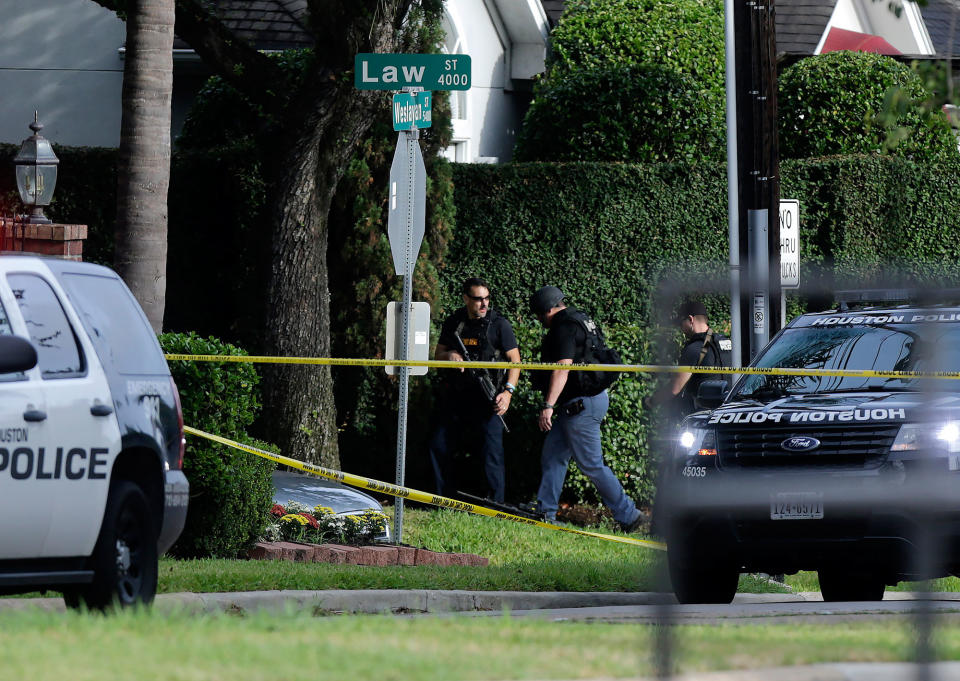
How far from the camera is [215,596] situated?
28.0 ft

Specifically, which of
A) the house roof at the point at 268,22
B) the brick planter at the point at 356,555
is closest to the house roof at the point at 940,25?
the house roof at the point at 268,22

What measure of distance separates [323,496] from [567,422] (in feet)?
8.07

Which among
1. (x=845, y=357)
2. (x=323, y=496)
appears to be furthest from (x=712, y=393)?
(x=323, y=496)

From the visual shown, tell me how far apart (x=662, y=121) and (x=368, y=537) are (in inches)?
367

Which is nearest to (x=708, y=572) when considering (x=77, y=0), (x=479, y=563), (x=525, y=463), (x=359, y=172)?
(x=479, y=563)

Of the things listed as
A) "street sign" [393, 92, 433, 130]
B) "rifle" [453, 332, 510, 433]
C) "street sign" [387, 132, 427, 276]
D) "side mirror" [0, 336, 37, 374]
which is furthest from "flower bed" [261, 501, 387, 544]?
"side mirror" [0, 336, 37, 374]

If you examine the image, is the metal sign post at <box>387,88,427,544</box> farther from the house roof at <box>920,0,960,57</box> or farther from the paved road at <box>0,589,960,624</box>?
the house roof at <box>920,0,960,57</box>

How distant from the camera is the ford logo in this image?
8.78 m

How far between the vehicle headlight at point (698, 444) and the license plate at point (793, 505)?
925mm

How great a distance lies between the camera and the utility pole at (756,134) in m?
12.8

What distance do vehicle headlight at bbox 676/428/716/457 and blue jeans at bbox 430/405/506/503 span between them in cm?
529

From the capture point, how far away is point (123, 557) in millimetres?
7508

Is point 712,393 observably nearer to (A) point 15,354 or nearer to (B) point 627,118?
(A) point 15,354

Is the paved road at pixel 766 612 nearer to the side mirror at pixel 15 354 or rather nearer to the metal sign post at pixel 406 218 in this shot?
the side mirror at pixel 15 354
